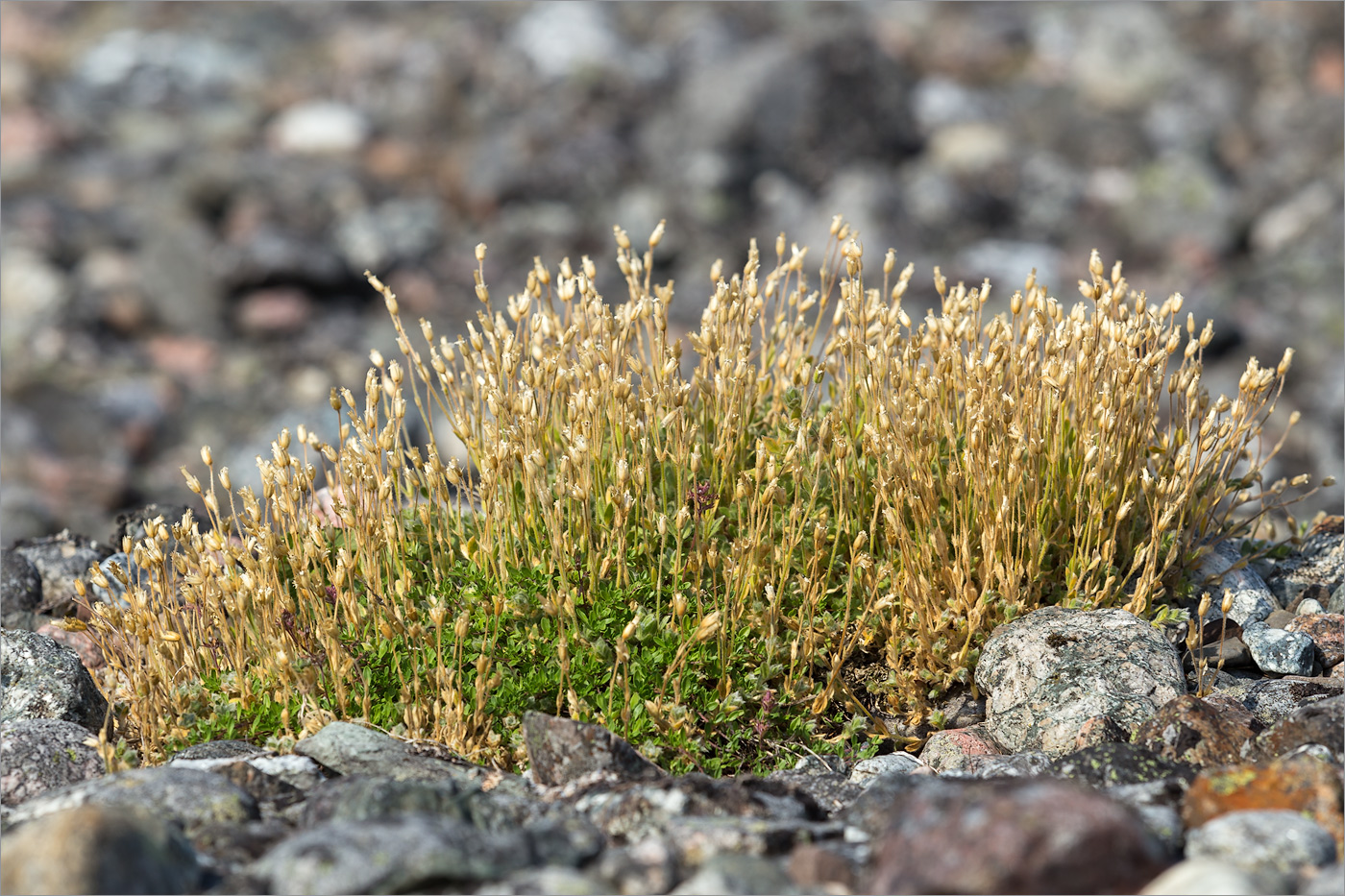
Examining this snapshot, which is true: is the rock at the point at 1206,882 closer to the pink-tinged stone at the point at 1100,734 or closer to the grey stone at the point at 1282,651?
the pink-tinged stone at the point at 1100,734

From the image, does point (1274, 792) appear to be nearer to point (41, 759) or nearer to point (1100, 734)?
point (1100, 734)

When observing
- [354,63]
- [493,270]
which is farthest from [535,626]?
[354,63]

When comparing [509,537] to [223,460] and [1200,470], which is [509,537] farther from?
[223,460]

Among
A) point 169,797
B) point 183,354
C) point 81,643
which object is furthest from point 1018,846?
point 183,354

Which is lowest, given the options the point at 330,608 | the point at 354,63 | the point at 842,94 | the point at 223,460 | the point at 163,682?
the point at 163,682

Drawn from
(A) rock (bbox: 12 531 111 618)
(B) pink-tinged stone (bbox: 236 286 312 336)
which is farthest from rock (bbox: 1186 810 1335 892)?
(B) pink-tinged stone (bbox: 236 286 312 336)
